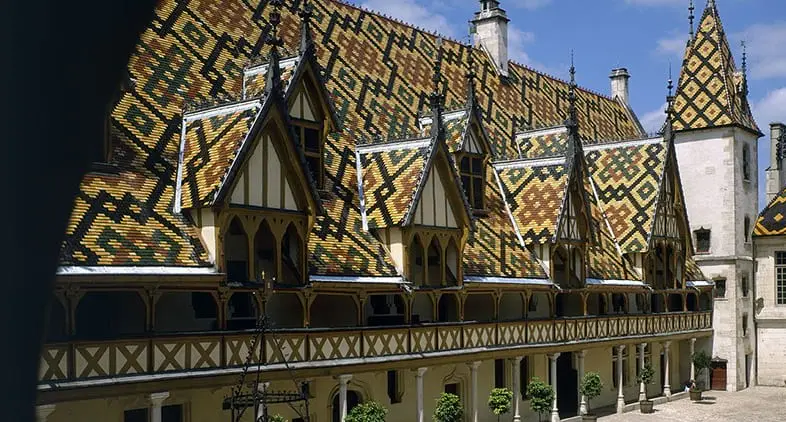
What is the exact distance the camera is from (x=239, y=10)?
984 inches

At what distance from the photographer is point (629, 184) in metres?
34.7

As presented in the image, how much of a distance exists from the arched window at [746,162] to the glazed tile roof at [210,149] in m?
28.5

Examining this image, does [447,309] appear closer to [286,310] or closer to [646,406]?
[286,310]

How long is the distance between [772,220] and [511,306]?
1925 centimetres

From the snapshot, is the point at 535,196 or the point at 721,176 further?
the point at 721,176

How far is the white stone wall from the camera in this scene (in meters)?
39.7

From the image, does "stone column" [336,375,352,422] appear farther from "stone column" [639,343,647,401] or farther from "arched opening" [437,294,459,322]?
"stone column" [639,343,647,401]

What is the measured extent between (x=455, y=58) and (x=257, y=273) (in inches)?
781

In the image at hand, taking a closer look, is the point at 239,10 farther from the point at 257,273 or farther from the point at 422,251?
the point at 257,273

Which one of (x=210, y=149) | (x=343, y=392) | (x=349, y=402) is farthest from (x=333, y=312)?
(x=210, y=149)

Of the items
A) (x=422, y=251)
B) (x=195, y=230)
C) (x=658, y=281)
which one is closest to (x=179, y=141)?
(x=195, y=230)

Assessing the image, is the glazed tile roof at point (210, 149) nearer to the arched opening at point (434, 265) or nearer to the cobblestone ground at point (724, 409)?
the arched opening at point (434, 265)

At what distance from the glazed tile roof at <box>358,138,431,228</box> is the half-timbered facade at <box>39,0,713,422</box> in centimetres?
6

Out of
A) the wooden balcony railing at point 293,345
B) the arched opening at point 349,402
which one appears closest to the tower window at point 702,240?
the wooden balcony railing at point 293,345
